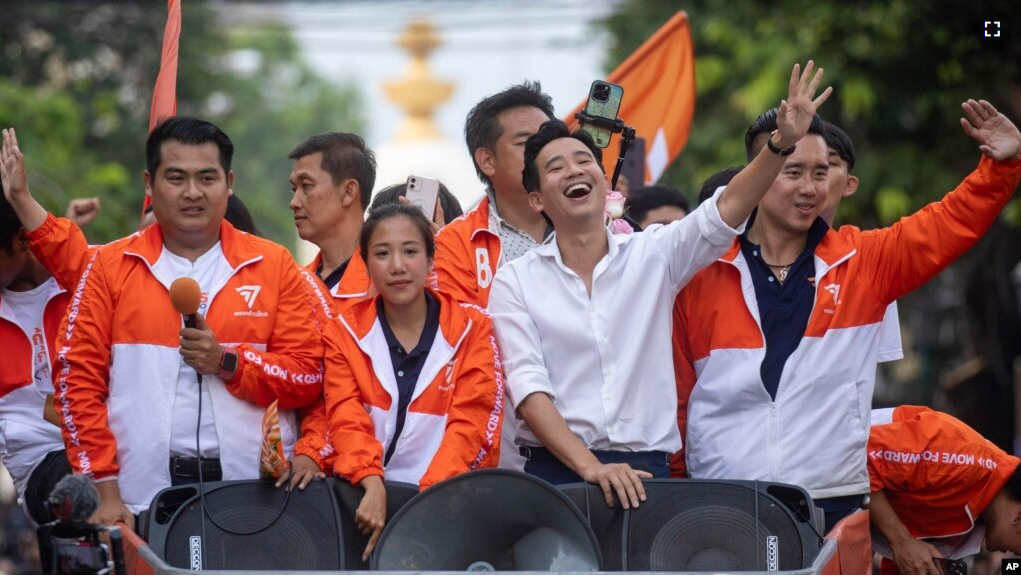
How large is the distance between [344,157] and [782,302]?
7.26 ft

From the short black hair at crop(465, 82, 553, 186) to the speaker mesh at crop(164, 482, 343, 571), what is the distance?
1.98m

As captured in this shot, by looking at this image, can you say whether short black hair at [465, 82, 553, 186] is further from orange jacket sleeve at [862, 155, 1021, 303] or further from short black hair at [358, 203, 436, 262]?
orange jacket sleeve at [862, 155, 1021, 303]

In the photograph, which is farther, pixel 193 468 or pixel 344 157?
pixel 344 157

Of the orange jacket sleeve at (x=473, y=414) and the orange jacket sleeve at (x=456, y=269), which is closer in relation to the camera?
the orange jacket sleeve at (x=473, y=414)

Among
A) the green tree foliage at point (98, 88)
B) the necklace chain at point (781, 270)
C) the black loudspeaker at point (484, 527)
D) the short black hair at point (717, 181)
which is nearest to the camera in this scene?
the black loudspeaker at point (484, 527)

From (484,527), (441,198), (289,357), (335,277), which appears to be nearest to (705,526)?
(484,527)

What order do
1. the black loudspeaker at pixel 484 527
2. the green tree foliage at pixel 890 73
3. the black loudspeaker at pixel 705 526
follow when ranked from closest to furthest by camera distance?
the black loudspeaker at pixel 484 527, the black loudspeaker at pixel 705 526, the green tree foliage at pixel 890 73

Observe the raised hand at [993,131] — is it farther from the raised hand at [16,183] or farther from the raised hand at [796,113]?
the raised hand at [16,183]

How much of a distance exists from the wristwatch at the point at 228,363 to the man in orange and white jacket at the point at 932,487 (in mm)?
2296

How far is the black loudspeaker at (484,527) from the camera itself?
15.8 feet

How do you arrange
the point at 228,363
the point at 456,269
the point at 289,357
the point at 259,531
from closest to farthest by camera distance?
the point at 259,531
the point at 228,363
the point at 289,357
the point at 456,269

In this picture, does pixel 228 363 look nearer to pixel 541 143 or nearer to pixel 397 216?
pixel 397 216

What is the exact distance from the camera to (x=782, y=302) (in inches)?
218

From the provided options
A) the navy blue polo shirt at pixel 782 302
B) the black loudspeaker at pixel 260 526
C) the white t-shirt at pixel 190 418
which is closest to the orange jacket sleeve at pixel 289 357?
the white t-shirt at pixel 190 418
